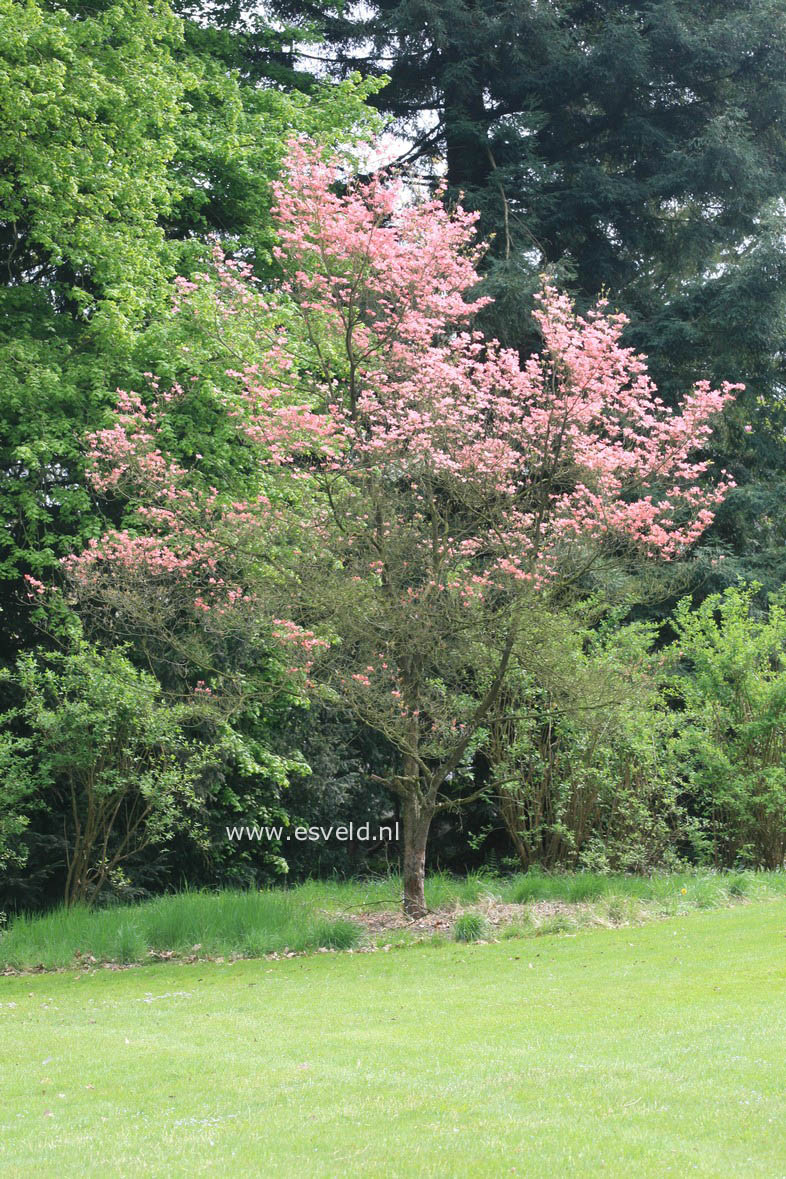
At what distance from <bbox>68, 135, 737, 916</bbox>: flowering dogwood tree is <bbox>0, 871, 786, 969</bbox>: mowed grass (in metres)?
1.06

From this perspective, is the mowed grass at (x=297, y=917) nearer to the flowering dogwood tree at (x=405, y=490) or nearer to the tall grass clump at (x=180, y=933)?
the tall grass clump at (x=180, y=933)

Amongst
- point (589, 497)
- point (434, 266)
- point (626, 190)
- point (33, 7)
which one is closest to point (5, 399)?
point (33, 7)

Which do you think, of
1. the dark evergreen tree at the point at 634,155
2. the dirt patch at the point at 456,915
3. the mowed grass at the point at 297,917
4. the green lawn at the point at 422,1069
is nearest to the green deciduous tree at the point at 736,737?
the mowed grass at the point at 297,917

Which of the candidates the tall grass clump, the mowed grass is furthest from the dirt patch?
the tall grass clump

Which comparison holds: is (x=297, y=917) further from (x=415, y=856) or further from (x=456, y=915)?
(x=456, y=915)

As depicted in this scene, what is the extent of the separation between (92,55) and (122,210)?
2096 millimetres

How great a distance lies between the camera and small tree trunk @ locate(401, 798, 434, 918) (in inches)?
463

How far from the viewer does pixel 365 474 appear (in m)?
10.8

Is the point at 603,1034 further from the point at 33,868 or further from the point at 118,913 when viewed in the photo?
the point at 33,868

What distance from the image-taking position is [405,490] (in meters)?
11.5

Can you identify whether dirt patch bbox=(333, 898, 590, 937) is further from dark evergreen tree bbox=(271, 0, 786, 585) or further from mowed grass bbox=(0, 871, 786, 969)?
dark evergreen tree bbox=(271, 0, 786, 585)

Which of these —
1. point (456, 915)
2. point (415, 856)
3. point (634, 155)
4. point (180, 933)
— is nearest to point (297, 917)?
point (180, 933)

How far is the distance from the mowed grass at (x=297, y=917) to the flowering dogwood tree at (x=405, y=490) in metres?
1.06

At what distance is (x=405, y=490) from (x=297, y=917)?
4.37 m
